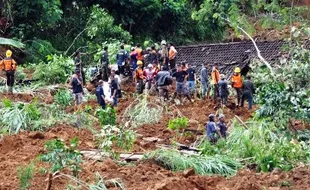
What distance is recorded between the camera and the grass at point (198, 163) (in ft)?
48.6

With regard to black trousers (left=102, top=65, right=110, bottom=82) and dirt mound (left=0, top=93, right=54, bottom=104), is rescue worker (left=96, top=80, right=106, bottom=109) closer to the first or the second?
dirt mound (left=0, top=93, right=54, bottom=104)

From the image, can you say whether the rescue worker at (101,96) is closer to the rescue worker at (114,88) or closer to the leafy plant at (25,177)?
the rescue worker at (114,88)

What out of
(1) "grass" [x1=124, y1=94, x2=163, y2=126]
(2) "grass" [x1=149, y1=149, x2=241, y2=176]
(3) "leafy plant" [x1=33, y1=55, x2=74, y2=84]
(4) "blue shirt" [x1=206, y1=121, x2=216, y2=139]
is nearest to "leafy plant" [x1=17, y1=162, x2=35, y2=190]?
(2) "grass" [x1=149, y1=149, x2=241, y2=176]

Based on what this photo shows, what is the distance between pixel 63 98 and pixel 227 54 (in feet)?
27.6

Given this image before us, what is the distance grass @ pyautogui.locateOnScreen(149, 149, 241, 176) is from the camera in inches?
583

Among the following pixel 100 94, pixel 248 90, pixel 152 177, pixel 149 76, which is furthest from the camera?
pixel 149 76

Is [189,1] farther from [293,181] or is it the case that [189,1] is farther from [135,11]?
[293,181]

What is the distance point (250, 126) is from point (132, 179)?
466 cm

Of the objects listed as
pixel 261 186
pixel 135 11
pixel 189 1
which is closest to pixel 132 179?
pixel 261 186

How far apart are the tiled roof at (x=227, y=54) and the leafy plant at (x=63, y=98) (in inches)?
243

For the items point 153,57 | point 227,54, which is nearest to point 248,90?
point 153,57

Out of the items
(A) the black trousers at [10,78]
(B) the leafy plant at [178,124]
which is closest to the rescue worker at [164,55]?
(A) the black trousers at [10,78]

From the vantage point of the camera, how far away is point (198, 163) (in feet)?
49.1

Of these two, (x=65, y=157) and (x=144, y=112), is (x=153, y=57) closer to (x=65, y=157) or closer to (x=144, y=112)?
(x=144, y=112)
